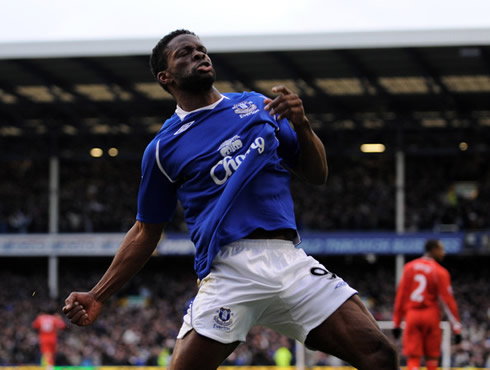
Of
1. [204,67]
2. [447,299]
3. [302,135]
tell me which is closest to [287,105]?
[302,135]

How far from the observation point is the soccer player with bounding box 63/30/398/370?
338cm

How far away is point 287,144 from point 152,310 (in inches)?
911

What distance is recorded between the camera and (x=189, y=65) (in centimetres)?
352

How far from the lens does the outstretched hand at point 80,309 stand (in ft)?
11.5

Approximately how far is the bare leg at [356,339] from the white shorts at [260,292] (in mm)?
38

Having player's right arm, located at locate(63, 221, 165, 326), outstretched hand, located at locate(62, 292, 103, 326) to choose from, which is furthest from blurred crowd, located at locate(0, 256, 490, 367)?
outstretched hand, located at locate(62, 292, 103, 326)

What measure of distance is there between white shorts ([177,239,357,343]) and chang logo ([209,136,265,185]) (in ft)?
0.87

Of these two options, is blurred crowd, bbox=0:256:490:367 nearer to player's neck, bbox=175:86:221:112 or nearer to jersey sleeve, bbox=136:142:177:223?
jersey sleeve, bbox=136:142:177:223

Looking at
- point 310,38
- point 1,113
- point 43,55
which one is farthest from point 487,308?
point 1,113

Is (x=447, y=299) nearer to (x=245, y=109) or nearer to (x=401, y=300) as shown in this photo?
(x=401, y=300)

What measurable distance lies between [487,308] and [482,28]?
743 centimetres

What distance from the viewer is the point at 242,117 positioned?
3531mm

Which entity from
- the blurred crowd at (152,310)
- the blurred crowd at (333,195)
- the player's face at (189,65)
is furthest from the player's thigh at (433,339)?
the blurred crowd at (333,195)

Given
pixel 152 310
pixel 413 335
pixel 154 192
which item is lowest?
pixel 152 310
